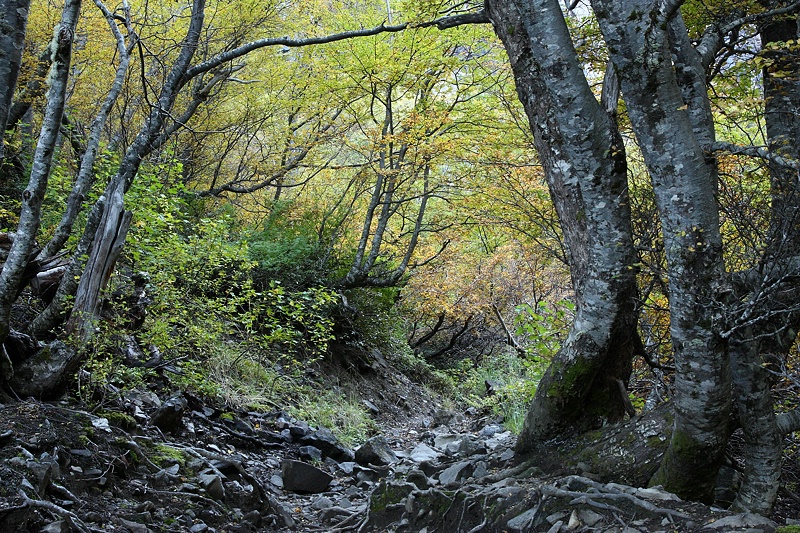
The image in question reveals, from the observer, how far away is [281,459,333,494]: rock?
632 cm

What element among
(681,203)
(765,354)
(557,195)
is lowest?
(765,354)

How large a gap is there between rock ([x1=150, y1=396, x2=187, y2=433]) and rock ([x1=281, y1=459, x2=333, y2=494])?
4.00 ft

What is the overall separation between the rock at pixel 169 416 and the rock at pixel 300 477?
1219 mm

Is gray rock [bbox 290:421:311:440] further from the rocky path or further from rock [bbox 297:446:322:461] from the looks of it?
the rocky path

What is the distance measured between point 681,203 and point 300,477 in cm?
475

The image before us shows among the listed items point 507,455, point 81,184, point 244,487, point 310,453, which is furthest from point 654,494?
point 81,184

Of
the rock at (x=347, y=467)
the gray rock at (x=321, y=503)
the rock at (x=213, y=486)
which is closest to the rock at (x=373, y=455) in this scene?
the rock at (x=347, y=467)

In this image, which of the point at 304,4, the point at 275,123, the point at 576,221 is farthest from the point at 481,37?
the point at 576,221

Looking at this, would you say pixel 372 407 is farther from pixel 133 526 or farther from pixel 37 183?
pixel 37 183

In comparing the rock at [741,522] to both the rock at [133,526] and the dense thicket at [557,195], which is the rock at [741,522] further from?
the rock at [133,526]

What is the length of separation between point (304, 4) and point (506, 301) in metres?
9.09

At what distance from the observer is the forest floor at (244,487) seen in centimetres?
346

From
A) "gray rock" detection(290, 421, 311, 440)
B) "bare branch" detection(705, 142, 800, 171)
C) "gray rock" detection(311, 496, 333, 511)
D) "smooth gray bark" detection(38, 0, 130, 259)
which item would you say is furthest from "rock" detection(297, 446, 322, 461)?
"bare branch" detection(705, 142, 800, 171)

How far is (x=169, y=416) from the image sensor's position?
5922mm
